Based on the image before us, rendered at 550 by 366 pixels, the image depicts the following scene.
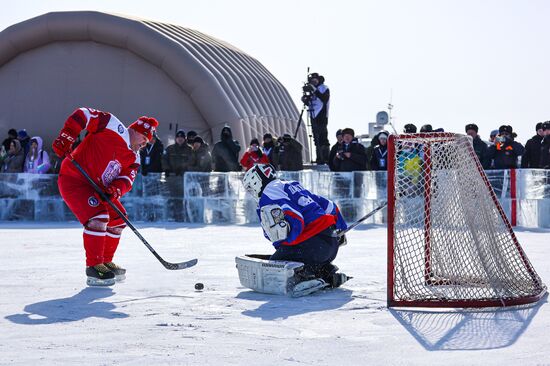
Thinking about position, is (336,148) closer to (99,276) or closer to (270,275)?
(99,276)

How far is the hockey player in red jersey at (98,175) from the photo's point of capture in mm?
7633

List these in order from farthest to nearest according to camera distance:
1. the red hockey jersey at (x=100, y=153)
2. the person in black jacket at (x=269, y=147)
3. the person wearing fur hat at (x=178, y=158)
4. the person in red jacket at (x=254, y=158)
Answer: the person in black jacket at (x=269, y=147), the person wearing fur hat at (x=178, y=158), the person in red jacket at (x=254, y=158), the red hockey jersey at (x=100, y=153)

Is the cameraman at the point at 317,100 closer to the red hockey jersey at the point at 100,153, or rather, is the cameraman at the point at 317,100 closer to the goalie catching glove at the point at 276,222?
the red hockey jersey at the point at 100,153

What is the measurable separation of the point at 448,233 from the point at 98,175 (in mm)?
2727

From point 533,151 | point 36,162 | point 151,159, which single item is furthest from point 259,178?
point 36,162

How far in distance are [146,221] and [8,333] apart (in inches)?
398

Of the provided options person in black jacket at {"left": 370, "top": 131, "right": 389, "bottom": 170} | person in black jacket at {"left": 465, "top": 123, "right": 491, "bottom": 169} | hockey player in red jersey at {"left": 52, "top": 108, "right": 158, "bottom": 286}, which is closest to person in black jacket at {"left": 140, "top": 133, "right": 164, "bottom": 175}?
person in black jacket at {"left": 370, "top": 131, "right": 389, "bottom": 170}

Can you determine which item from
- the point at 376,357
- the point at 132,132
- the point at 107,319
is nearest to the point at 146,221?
the point at 132,132

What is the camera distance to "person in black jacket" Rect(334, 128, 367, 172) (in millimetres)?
15086

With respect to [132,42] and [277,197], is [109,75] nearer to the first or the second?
[132,42]

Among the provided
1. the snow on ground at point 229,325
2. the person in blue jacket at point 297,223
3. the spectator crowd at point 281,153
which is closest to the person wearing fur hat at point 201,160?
the spectator crowd at point 281,153

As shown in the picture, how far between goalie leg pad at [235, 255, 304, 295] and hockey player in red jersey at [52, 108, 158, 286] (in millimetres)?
1140

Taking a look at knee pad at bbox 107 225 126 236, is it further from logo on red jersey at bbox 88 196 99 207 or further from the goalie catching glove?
the goalie catching glove

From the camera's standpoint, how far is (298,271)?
7113 millimetres
